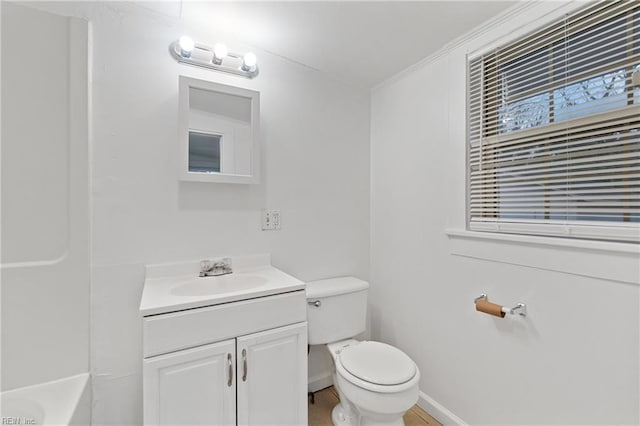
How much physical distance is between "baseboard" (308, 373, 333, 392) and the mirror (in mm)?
1382

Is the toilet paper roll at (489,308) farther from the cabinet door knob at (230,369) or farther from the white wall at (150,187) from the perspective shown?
the cabinet door knob at (230,369)

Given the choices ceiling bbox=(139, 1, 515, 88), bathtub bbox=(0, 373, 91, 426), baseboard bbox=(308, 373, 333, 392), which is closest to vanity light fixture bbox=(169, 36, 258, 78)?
ceiling bbox=(139, 1, 515, 88)

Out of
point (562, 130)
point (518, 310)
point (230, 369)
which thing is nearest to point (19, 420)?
point (230, 369)

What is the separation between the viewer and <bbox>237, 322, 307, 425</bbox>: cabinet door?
4.36ft

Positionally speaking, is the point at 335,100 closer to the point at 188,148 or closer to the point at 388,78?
the point at 388,78

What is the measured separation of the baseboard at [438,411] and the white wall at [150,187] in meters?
1.05

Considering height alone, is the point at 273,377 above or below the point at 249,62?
below

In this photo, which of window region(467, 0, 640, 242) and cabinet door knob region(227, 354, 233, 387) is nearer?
window region(467, 0, 640, 242)

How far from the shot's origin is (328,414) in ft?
5.99

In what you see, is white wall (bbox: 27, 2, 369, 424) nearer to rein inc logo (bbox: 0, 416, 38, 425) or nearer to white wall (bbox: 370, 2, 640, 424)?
rein inc logo (bbox: 0, 416, 38, 425)

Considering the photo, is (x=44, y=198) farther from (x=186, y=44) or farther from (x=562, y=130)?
(x=562, y=130)

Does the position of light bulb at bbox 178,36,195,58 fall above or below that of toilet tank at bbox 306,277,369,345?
above

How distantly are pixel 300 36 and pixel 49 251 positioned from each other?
163 centimetres

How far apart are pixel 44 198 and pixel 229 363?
3.61ft
